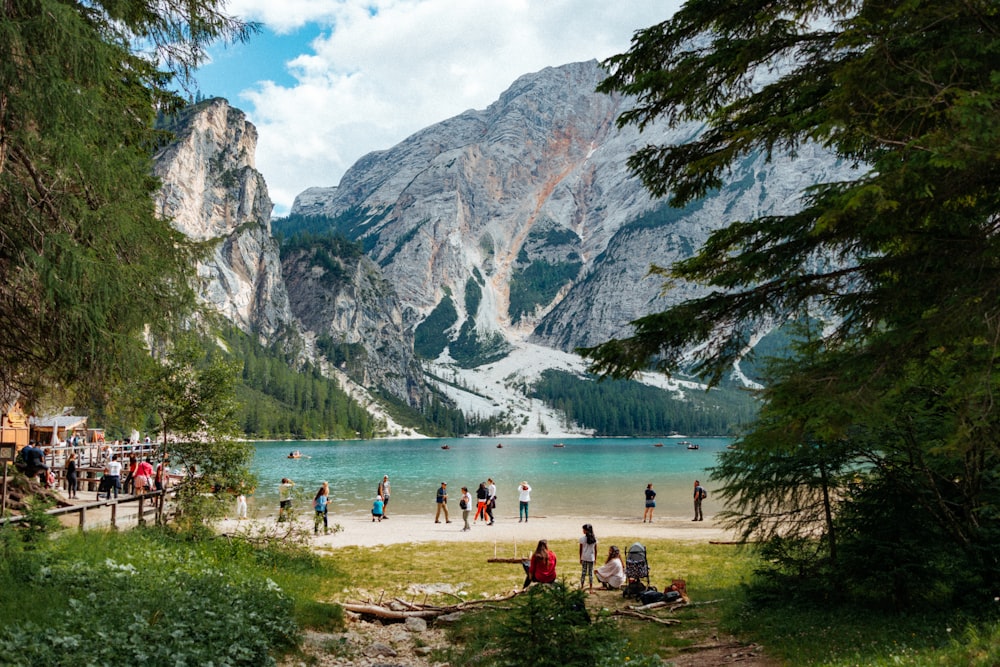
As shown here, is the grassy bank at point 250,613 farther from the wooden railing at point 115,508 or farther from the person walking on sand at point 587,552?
the person walking on sand at point 587,552

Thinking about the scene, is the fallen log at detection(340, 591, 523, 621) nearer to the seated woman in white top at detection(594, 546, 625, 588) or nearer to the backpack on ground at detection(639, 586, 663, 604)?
the backpack on ground at detection(639, 586, 663, 604)

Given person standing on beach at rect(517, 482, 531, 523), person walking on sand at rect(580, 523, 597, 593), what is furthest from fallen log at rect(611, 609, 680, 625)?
person standing on beach at rect(517, 482, 531, 523)

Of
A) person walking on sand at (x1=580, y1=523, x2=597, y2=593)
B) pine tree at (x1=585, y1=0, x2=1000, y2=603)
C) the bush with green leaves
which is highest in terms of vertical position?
pine tree at (x1=585, y1=0, x2=1000, y2=603)

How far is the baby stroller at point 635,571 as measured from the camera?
15008mm

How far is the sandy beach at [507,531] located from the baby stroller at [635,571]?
631 cm

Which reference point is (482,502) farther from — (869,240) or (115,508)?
(869,240)

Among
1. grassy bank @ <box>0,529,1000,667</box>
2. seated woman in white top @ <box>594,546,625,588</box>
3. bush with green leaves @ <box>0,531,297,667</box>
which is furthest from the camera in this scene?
seated woman in white top @ <box>594,546,625,588</box>

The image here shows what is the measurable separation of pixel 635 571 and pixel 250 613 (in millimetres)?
9037

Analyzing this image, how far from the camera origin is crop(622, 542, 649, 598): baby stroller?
49.2 ft

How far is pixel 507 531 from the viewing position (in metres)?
29.3

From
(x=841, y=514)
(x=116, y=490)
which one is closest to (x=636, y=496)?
(x=116, y=490)

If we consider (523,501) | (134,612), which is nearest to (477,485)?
(523,501)

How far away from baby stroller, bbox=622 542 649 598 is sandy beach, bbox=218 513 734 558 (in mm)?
6312

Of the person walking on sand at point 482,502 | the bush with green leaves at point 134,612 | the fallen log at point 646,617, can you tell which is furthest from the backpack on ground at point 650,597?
the person walking on sand at point 482,502
